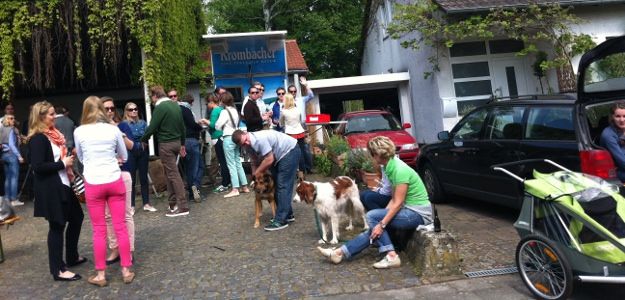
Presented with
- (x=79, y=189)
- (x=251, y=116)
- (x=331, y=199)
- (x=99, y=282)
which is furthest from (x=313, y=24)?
(x=99, y=282)

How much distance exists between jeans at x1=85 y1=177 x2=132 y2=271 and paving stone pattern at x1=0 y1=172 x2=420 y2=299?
353 millimetres

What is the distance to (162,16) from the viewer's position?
1075cm

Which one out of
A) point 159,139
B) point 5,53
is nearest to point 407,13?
point 159,139

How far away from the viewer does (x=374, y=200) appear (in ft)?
18.2

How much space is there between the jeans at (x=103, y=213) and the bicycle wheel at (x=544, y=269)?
381 centimetres

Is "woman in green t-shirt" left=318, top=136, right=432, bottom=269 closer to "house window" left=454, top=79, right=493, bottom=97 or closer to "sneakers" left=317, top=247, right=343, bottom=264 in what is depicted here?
"sneakers" left=317, top=247, right=343, bottom=264

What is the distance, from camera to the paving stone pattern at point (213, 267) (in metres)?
4.57

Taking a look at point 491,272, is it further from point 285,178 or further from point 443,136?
point 443,136

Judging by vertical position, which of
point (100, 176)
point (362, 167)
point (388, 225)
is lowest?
point (388, 225)

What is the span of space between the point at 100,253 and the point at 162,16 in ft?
24.1

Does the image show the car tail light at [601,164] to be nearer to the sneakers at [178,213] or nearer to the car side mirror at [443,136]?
the car side mirror at [443,136]

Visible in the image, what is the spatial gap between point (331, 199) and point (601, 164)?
2878 millimetres

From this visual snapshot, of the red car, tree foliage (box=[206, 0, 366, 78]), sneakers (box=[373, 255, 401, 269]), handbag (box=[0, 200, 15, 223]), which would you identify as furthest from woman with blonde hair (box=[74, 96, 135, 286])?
tree foliage (box=[206, 0, 366, 78])

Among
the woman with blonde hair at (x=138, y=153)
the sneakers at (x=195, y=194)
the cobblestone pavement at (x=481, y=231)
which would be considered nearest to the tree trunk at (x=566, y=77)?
the cobblestone pavement at (x=481, y=231)
